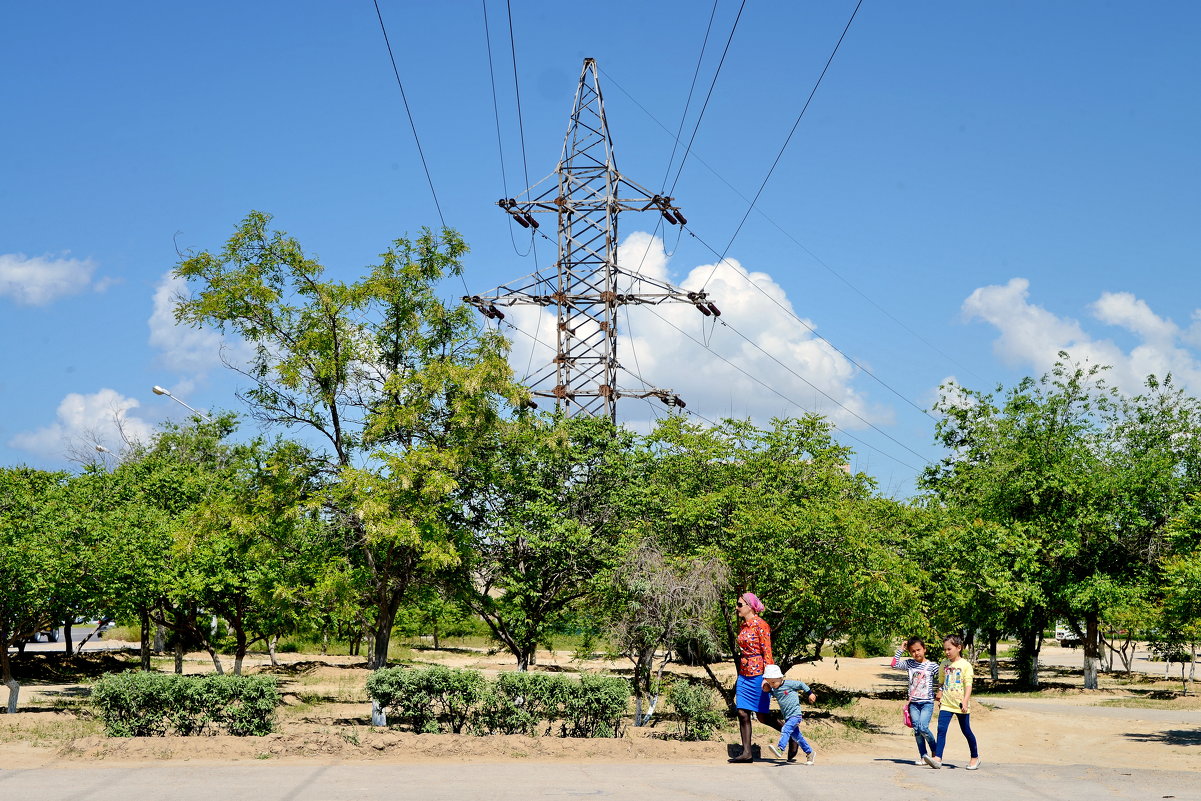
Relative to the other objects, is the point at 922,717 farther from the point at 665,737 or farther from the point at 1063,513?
the point at 1063,513

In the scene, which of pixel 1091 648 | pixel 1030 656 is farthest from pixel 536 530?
pixel 1091 648

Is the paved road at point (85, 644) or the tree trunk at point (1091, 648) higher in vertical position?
the tree trunk at point (1091, 648)

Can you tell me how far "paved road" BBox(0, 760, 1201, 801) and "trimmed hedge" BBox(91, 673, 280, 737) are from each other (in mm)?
1969

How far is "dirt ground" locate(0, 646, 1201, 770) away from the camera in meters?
11.1

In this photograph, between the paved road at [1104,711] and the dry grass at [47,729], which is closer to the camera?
the dry grass at [47,729]

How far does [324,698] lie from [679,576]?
1187 cm

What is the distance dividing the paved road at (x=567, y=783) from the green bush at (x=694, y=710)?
10.0 ft

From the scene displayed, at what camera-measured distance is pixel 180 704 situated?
1231cm

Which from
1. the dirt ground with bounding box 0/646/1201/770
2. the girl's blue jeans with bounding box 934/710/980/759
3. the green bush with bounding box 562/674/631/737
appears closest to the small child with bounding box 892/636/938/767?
the girl's blue jeans with bounding box 934/710/980/759

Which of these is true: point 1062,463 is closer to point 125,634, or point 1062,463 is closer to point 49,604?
point 49,604

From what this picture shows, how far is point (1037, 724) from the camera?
21.3 m

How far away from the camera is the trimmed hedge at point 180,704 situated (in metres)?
12.2

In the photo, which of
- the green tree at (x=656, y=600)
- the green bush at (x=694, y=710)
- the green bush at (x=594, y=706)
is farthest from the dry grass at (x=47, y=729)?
the green tree at (x=656, y=600)

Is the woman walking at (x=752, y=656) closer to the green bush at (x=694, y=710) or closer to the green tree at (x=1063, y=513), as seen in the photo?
the green bush at (x=694, y=710)
